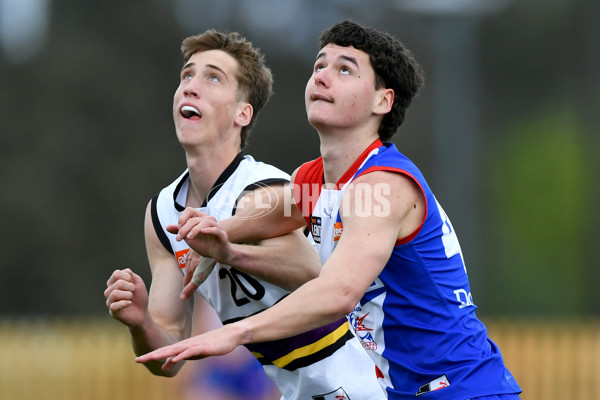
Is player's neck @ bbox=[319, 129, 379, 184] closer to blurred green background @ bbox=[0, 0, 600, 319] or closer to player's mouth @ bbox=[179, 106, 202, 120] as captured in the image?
player's mouth @ bbox=[179, 106, 202, 120]

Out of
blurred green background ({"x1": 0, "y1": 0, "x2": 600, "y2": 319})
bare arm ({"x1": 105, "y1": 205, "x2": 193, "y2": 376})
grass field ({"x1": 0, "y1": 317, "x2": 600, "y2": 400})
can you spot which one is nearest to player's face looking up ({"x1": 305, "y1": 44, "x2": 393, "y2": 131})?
bare arm ({"x1": 105, "y1": 205, "x2": 193, "y2": 376})

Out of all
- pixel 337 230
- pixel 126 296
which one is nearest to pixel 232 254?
pixel 126 296

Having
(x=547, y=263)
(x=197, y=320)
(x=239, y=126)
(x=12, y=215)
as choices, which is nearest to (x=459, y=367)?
(x=239, y=126)

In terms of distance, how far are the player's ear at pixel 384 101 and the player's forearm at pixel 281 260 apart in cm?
100

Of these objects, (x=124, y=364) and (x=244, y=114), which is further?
(x=124, y=364)

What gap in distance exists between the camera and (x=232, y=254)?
4.64m

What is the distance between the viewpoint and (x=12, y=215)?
83.1 feet

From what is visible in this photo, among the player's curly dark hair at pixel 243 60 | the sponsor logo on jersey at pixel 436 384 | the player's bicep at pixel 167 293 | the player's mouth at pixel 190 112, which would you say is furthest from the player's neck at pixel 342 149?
the player's bicep at pixel 167 293

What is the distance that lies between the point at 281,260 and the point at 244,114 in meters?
1.10

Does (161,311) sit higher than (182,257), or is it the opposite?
→ (182,257)

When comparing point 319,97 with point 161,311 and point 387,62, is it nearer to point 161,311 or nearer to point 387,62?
point 387,62

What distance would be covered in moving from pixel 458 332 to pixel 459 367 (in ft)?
0.51

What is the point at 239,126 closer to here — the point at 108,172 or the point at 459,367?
the point at 459,367

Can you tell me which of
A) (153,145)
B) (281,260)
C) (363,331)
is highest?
(153,145)
